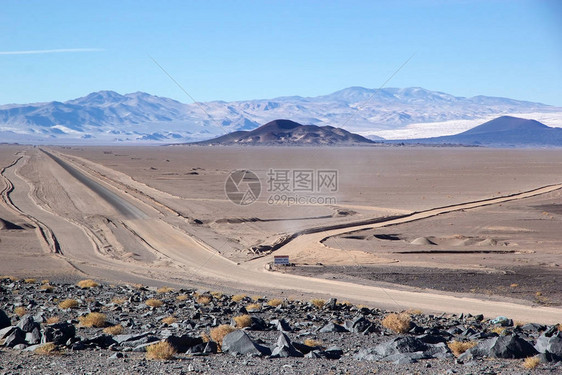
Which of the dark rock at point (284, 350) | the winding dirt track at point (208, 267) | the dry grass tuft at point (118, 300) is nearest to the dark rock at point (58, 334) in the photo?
the dark rock at point (284, 350)

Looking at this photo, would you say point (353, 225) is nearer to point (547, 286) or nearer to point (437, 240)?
point (437, 240)

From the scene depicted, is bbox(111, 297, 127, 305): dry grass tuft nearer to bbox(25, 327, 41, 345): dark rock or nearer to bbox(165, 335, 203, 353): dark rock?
bbox(25, 327, 41, 345): dark rock

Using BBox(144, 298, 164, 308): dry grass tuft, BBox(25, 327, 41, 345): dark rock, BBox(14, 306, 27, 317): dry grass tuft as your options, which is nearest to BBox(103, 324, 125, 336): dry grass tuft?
BBox(25, 327, 41, 345): dark rock

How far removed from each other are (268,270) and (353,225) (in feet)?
46.3

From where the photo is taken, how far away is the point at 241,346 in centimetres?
1198

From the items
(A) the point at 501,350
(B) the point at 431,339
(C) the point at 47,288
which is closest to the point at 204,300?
(C) the point at 47,288

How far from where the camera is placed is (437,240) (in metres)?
35.1

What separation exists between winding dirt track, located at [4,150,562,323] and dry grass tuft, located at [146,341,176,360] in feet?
34.7

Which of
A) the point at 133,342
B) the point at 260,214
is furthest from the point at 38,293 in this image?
the point at 260,214

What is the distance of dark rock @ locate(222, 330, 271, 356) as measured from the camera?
38.9 feet

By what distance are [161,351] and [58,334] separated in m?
2.45

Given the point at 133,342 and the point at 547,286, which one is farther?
the point at 547,286

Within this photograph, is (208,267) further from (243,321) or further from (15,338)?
(15,338)

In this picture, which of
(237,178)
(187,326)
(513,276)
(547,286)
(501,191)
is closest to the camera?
(187,326)
